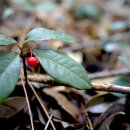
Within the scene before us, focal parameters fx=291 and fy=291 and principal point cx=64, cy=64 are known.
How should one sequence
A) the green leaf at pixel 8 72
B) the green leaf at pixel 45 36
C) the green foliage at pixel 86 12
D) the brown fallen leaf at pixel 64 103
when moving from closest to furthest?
the green leaf at pixel 8 72 < the green leaf at pixel 45 36 < the brown fallen leaf at pixel 64 103 < the green foliage at pixel 86 12

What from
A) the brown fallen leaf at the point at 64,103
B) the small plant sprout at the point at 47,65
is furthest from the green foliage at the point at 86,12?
the small plant sprout at the point at 47,65

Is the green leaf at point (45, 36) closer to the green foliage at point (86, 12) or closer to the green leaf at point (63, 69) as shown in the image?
the green leaf at point (63, 69)

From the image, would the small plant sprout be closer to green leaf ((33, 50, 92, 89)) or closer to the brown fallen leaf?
green leaf ((33, 50, 92, 89))

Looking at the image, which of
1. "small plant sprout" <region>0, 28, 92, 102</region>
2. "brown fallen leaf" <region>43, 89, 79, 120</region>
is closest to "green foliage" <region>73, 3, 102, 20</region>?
"brown fallen leaf" <region>43, 89, 79, 120</region>

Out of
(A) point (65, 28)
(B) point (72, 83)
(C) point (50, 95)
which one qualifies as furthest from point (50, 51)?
(A) point (65, 28)

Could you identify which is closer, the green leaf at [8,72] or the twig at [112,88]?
the green leaf at [8,72]

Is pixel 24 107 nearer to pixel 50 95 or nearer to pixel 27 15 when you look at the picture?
pixel 50 95
